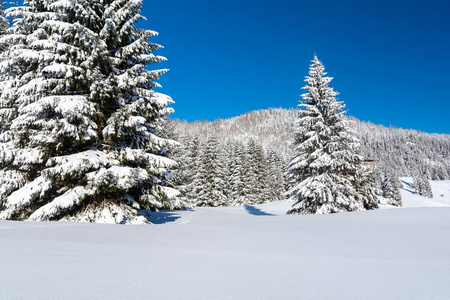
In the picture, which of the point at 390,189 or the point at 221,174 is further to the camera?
the point at 390,189

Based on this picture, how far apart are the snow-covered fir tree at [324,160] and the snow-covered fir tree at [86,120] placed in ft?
35.3

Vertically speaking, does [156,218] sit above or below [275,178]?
below

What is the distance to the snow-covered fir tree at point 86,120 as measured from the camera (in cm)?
796

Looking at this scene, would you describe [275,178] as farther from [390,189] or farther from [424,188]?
[424,188]

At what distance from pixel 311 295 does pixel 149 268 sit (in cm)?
172

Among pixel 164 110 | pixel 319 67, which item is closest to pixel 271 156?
pixel 319 67

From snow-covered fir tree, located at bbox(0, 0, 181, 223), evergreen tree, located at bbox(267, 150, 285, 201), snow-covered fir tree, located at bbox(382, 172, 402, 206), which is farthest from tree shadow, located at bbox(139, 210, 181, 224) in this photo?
snow-covered fir tree, located at bbox(382, 172, 402, 206)

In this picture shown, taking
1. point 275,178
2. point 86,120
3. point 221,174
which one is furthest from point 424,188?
point 86,120

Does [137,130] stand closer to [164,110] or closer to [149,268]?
[164,110]

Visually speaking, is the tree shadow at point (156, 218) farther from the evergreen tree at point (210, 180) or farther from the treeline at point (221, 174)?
the evergreen tree at point (210, 180)

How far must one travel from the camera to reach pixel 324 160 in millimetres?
16703

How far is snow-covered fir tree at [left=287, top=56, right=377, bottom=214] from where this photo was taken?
1677cm

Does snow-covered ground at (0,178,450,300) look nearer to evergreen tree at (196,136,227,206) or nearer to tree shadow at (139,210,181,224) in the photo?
tree shadow at (139,210,181,224)

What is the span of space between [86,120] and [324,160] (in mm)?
13768
